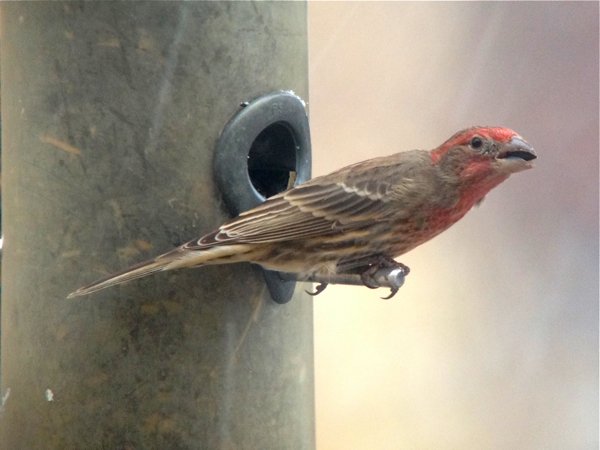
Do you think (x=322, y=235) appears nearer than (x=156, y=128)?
No

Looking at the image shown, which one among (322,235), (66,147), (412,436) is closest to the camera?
(66,147)

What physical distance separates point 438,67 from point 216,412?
385 centimetres

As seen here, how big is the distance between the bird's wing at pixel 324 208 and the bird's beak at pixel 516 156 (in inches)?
15.5

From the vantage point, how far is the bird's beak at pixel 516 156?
14.0 ft

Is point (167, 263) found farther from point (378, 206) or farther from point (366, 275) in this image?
point (378, 206)

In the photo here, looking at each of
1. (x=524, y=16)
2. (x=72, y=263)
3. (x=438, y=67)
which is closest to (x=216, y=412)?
(x=72, y=263)

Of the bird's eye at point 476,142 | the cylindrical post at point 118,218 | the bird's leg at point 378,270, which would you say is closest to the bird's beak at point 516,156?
the bird's eye at point 476,142

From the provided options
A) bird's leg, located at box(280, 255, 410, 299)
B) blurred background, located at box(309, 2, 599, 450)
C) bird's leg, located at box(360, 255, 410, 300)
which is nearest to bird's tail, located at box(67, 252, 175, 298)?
bird's leg, located at box(280, 255, 410, 299)

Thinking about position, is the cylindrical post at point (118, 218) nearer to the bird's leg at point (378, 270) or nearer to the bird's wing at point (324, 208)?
the bird's wing at point (324, 208)

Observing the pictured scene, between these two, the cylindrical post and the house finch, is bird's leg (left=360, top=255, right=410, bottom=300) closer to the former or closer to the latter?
the house finch

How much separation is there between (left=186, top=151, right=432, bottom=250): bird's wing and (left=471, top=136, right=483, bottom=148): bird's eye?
0.29 meters

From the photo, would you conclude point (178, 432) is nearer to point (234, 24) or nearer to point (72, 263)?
point (72, 263)

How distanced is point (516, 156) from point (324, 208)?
0.76 metres

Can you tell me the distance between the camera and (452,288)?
735 centimetres
